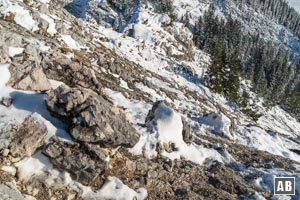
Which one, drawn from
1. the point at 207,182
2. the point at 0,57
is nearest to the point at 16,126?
the point at 0,57

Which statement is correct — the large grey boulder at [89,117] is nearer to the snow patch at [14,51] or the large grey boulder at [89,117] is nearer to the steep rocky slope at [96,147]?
the steep rocky slope at [96,147]

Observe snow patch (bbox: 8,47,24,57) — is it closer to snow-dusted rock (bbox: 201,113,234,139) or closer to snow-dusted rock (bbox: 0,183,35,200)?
snow-dusted rock (bbox: 0,183,35,200)

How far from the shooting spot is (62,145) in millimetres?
15305

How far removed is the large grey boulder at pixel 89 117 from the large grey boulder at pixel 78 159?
517 millimetres

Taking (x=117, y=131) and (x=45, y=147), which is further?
(x=117, y=131)

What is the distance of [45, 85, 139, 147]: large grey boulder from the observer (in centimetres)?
1589

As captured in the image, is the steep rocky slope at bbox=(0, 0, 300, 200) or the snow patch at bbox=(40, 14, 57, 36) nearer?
the steep rocky slope at bbox=(0, 0, 300, 200)

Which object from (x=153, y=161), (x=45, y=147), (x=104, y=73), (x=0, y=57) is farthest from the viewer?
(x=104, y=73)

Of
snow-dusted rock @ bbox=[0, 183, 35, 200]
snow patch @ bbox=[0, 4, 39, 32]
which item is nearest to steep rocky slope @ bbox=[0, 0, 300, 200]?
snow-dusted rock @ bbox=[0, 183, 35, 200]

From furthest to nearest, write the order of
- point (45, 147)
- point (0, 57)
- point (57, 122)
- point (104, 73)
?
point (104, 73)
point (0, 57)
point (57, 122)
point (45, 147)

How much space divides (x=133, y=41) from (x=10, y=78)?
4655 cm

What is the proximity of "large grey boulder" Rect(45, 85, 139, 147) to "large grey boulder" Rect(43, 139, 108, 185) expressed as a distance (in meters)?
0.52

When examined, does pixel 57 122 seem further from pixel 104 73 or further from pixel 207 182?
pixel 104 73

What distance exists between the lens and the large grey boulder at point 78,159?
14.8 m
